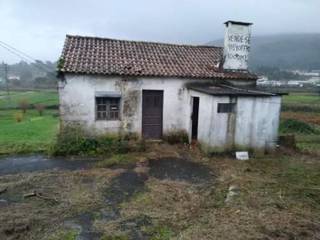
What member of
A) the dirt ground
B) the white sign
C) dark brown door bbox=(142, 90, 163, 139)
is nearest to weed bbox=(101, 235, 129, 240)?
the dirt ground

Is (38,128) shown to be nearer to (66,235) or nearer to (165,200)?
(165,200)

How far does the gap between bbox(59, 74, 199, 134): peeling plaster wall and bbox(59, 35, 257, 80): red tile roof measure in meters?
0.35

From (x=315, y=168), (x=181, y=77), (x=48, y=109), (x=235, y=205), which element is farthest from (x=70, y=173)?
(x=48, y=109)

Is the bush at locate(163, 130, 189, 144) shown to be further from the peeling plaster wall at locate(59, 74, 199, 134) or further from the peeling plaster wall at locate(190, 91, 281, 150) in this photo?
the peeling plaster wall at locate(190, 91, 281, 150)

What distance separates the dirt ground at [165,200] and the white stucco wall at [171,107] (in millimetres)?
1105

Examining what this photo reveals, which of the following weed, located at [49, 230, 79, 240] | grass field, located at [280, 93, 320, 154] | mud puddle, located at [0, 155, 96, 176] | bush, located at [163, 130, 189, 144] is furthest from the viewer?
grass field, located at [280, 93, 320, 154]

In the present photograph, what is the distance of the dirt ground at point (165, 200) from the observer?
6.38 meters

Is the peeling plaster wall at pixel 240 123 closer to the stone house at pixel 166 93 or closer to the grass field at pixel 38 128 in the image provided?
the stone house at pixel 166 93

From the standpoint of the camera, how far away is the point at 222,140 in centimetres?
1219

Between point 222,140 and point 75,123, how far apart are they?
19.3 feet

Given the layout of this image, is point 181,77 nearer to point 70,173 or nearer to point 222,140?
point 222,140

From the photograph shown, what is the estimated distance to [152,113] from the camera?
13.8 m

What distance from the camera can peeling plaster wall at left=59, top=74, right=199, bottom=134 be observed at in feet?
41.3

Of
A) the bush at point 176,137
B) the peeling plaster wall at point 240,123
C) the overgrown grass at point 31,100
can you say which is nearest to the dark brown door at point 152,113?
the bush at point 176,137
